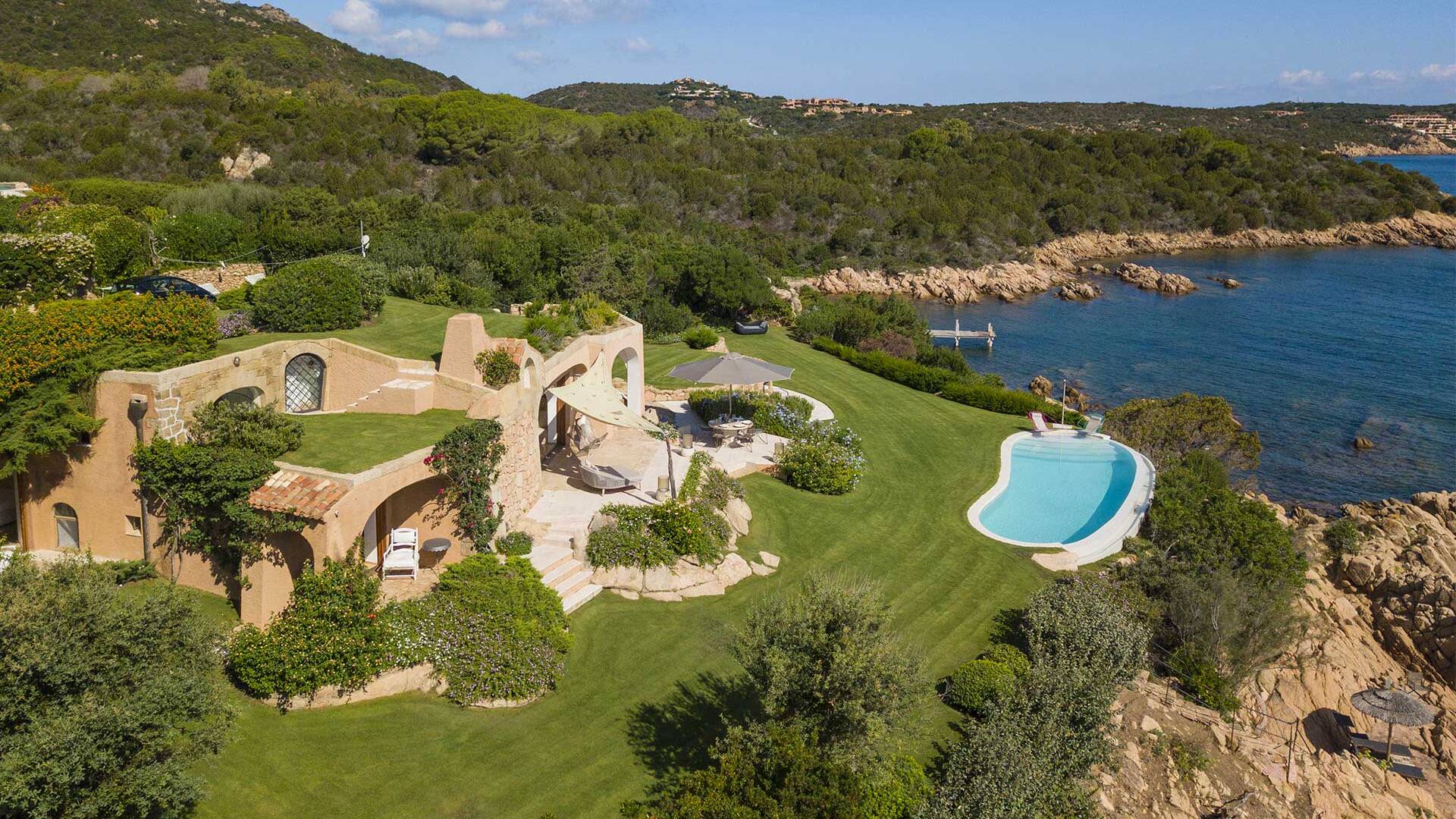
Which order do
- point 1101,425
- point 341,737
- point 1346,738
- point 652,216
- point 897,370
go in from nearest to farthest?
point 341,737, point 1346,738, point 1101,425, point 897,370, point 652,216

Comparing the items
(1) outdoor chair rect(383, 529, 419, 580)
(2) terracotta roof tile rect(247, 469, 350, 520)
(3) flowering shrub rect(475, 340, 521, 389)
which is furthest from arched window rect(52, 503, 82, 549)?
(3) flowering shrub rect(475, 340, 521, 389)

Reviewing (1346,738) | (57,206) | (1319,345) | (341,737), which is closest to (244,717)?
(341,737)

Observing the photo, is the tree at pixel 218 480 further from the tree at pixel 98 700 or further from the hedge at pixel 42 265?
the hedge at pixel 42 265

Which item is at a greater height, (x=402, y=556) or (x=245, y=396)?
(x=245, y=396)

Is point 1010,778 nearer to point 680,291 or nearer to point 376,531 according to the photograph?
point 376,531

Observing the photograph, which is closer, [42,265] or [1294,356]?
[42,265]

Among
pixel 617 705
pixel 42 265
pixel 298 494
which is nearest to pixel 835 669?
pixel 617 705

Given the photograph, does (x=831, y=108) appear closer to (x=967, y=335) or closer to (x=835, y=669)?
(x=967, y=335)
